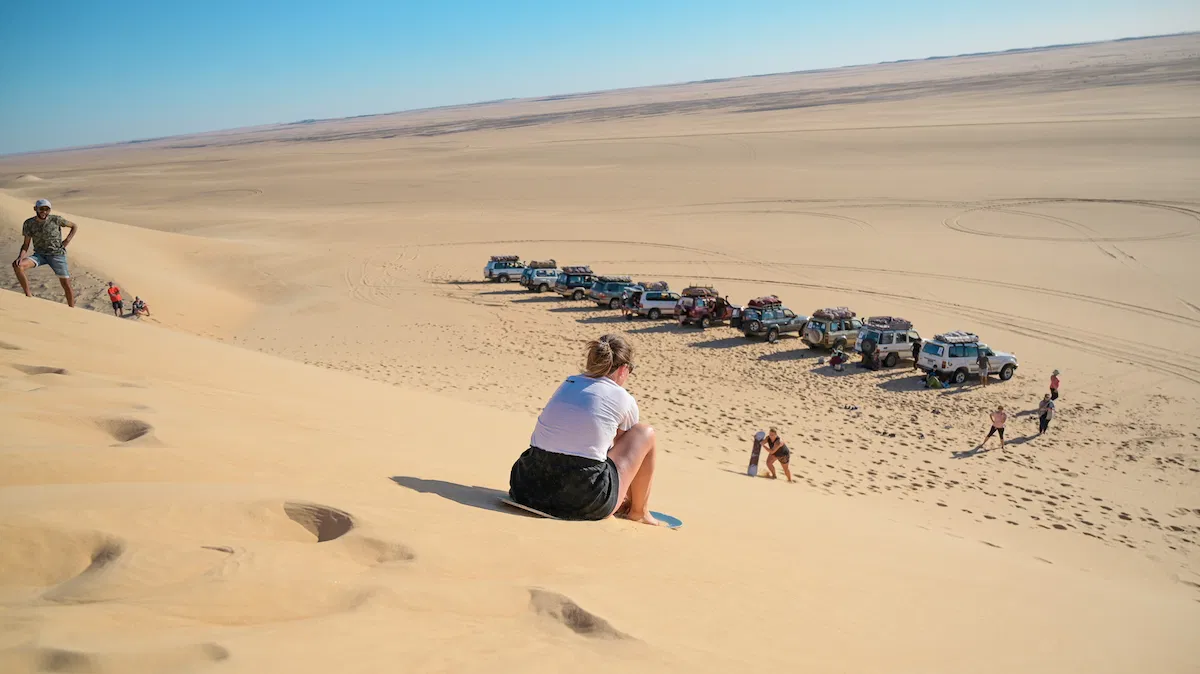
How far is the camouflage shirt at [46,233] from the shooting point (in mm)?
10516

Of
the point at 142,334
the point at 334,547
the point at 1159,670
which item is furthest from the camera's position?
the point at 142,334

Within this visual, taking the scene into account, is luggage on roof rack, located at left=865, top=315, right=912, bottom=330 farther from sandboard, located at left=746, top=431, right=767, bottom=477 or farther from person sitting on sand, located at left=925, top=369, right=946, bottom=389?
sandboard, located at left=746, top=431, right=767, bottom=477

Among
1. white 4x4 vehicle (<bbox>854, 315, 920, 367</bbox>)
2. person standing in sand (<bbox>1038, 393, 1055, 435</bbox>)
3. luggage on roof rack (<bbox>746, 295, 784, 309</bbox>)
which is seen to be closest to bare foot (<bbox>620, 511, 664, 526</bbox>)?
person standing in sand (<bbox>1038, 393, 1055, 435</bbox>)

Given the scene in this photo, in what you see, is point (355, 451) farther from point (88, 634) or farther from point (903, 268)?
point (903, 268)

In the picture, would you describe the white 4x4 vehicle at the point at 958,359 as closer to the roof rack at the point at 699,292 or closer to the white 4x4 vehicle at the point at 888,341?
the white 4x4 vehicle at the point at 888,341

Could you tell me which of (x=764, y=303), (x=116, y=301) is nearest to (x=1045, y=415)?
(x=764, y=303)

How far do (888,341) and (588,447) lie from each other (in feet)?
59.3

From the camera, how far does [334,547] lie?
371 centimetres

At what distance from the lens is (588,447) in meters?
4.89

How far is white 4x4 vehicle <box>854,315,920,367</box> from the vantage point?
21078mm

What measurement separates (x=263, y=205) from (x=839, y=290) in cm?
5227

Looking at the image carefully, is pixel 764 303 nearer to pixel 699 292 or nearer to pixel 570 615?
pixel 699 292

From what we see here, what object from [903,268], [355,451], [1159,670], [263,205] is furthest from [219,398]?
[263,205]

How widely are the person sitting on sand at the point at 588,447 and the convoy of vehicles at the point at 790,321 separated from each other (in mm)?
16797
